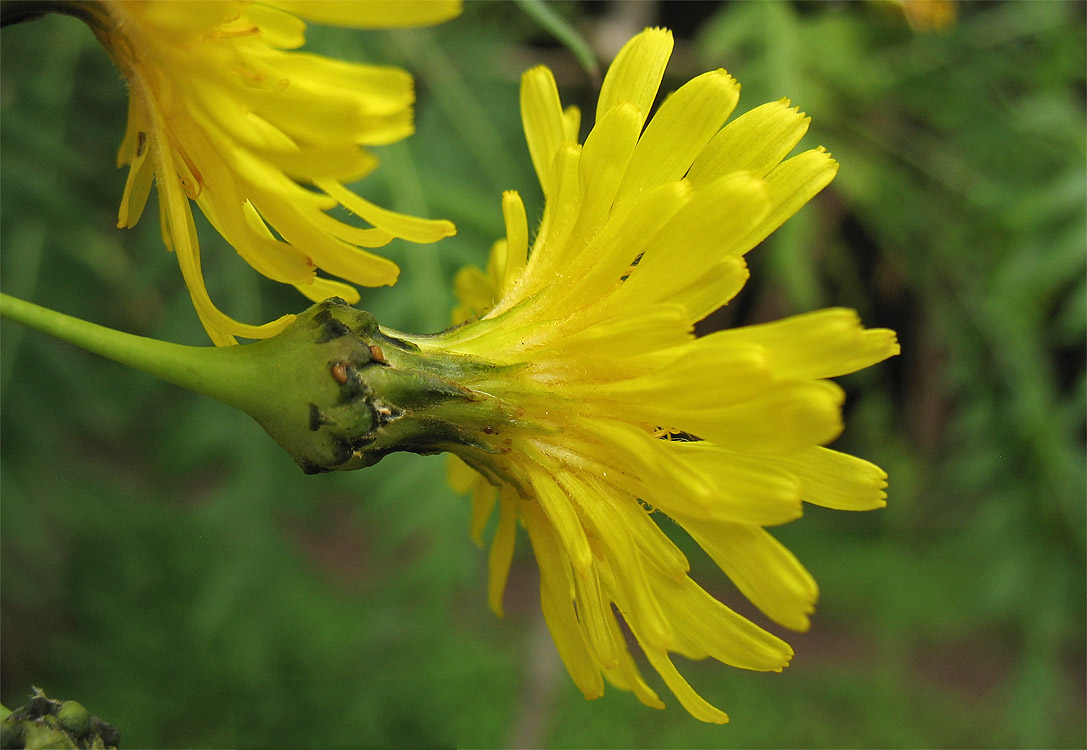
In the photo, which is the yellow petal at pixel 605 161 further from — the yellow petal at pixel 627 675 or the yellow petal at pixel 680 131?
the yellow petal at pixel 627 675

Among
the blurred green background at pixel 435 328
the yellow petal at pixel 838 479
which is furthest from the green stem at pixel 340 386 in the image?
the blurred green background at pixel 435 328

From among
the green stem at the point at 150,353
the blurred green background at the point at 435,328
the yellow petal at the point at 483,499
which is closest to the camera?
the green stem at the point at 150,353

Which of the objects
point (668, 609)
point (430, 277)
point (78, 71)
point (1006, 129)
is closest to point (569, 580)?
point (668, 609)

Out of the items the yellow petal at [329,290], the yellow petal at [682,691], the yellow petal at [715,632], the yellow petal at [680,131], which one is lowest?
the yellow petal at [682,691]

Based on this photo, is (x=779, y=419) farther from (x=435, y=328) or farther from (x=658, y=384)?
(x=435, y=328)

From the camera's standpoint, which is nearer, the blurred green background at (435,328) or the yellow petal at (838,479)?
the yellow petal at (838,479)

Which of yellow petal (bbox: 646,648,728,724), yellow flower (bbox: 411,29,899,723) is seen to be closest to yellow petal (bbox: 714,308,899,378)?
yellow flower (bbox: 411,29,899,723)

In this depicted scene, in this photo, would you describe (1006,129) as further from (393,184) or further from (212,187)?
(212,187)
